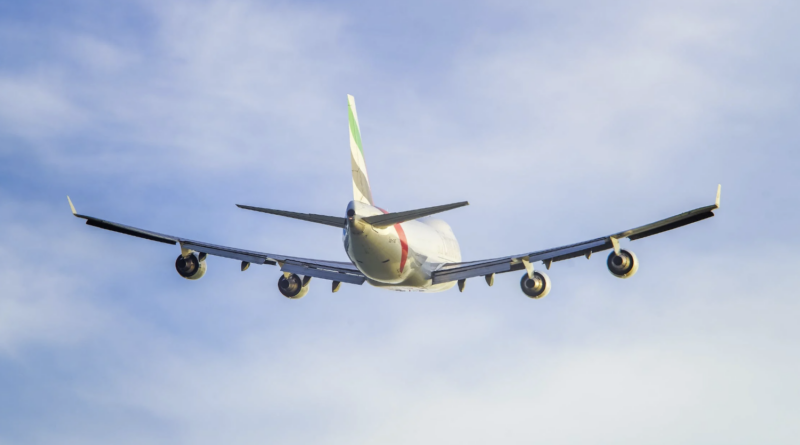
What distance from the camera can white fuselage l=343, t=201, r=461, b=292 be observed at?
38781mm

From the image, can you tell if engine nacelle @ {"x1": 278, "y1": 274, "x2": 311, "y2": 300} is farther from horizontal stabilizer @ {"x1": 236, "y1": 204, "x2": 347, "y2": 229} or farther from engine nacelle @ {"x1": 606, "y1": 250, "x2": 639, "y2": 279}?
engine nacelle @ {"x1": 606, "y1": 250, "x2": 639, "y2": 279}

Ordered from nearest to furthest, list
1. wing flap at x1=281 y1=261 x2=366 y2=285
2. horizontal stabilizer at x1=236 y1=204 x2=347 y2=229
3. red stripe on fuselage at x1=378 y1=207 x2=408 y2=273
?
horizontal stabilizer at x1=236 y1=204 x2=347 y2=229 → red stripe on fuselage at x1=378 y1=207 x2=408 y2=273 → wing flap at x1=281 y1=261 x2=366 y2=285

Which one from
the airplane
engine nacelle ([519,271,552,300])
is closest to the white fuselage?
the airplane

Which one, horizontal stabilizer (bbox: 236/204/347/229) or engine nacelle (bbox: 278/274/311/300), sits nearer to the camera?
horizontal stabilizer (bbox: 236/204/347/229)

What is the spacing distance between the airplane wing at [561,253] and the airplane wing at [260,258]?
4.75 meters

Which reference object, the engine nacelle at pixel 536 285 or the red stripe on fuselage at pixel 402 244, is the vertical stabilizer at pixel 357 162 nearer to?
the red stripe on fuselage at pixel 402 244

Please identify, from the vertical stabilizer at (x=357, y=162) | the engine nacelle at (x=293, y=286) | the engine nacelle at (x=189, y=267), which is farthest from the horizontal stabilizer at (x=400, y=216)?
the engine nacelle at (x=189, y=267)

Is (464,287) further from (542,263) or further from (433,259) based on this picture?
(542,263)

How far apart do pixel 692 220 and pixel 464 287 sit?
14.4 meters

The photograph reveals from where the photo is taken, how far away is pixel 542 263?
42.3 m

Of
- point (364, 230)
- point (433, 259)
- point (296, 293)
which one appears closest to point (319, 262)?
point (296, 293)

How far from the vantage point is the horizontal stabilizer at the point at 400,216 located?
3431 cm

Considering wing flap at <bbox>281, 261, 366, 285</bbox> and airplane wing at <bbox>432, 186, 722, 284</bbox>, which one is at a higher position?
airplane wing at <bbox>432, 186, 722, 284</bbox>

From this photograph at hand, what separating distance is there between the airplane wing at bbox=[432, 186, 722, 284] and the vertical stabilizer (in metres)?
5.83
